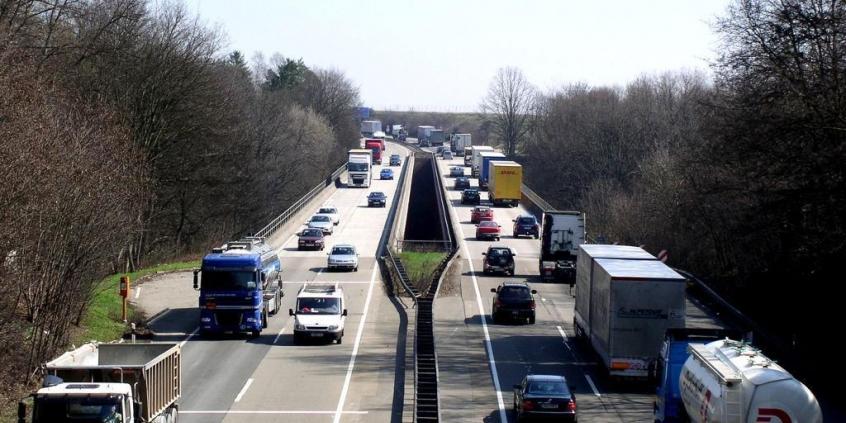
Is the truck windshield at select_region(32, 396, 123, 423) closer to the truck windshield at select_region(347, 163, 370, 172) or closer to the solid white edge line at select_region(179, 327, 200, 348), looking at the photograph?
the solid white edge line at select_region(179, 327, 200, 348)

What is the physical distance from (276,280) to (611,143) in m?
73.4

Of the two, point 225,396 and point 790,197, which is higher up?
point 790,197

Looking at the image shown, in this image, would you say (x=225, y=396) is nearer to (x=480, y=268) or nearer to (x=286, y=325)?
(x=286, y=325)

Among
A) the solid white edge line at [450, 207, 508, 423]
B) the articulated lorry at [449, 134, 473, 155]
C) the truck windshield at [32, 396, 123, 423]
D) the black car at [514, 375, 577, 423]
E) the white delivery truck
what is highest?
the articulated lorry at [449, 134, 473, 155]

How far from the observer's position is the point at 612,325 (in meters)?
31.2

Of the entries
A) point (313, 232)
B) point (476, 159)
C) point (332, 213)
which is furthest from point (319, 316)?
point (476, 159)

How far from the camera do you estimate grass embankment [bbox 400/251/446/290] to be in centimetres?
5509

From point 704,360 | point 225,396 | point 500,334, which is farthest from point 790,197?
point 225,396

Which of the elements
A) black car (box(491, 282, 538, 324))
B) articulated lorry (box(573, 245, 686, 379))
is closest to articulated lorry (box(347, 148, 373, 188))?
black car (box(491, 282, 538, 324))

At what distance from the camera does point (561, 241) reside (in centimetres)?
5600

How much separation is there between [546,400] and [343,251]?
32272 millimetres

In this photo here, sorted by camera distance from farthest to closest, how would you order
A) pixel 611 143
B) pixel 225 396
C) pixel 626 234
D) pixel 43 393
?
pixel 611 143, pixel 626 234, pixel 225 396, pixel 43 393

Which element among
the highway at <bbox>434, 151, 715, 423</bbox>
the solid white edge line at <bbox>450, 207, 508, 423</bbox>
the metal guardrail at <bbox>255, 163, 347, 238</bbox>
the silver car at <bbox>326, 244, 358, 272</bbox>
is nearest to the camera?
the solid white edge line at <bbox>450, 207, 508, 423</bbox>

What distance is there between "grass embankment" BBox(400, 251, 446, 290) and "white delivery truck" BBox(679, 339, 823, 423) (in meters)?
30.6
